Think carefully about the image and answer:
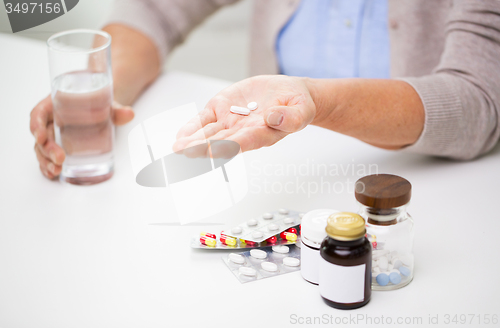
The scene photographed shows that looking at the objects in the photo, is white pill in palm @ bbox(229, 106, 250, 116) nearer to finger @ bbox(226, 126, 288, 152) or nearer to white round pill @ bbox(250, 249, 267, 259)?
finger @ bbox(226, 126, 288, 152)

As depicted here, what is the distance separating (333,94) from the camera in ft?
2.54

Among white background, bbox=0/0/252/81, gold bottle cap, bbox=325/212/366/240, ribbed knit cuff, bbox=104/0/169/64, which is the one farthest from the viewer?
white background, bbox=0/0/252/81

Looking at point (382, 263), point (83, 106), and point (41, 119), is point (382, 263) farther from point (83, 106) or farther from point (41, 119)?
point (41, 119)

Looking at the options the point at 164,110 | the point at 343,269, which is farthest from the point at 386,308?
the point at 164,110

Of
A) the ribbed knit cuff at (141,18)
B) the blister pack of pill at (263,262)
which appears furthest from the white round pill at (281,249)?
the ribbed knit cuff at (141,18)

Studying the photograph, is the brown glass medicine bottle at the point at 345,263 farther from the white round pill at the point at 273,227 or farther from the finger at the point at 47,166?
the finger at the point at 47,166

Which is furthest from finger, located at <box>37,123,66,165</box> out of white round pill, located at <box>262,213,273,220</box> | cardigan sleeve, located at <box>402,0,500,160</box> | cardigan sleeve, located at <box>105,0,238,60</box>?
cardigan sleeve, located at <box>402,0,500,160</box>

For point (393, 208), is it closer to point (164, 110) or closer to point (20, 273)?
point (20, 273)

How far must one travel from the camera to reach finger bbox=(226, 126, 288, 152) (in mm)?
635

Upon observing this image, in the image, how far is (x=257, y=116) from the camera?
2.28 ft

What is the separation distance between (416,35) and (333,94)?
39 centimetres

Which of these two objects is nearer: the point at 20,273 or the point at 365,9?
the point at 20,273

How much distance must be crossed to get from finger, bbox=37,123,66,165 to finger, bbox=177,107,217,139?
25cm

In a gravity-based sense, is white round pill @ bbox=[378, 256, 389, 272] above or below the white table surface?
above
